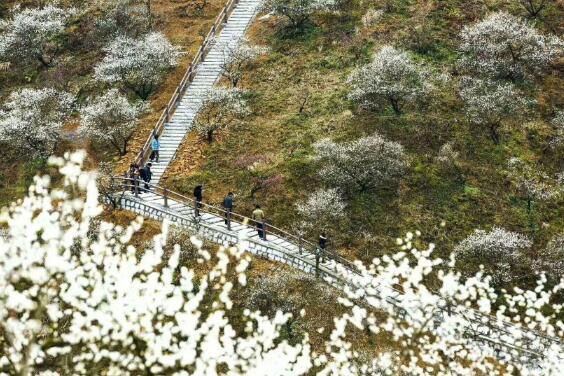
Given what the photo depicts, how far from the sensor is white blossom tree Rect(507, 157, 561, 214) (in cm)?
3256

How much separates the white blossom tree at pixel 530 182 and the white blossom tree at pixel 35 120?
88.4 ft

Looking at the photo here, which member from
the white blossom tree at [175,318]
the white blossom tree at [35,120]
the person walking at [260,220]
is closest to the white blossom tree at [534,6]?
the white blossom tree at [175,318]

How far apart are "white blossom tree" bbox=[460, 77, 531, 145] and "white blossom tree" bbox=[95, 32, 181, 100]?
20080 millimetres

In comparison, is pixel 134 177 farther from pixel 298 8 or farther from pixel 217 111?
pixel 298 8

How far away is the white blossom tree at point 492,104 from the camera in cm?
3550

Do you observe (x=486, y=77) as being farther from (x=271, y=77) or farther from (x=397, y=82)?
(x=271, y=77)

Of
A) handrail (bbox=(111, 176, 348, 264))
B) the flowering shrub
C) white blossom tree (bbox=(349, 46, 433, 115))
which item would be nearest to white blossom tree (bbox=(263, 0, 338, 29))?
the flowering shrub

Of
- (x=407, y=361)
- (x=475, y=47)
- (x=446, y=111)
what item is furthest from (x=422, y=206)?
(x=475, y=47)

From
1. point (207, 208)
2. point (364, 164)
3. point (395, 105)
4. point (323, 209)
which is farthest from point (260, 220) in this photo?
point (395, 105)

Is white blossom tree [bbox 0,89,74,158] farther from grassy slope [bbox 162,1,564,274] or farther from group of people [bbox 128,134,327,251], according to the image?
grassy slope [bbox 162,1,564,274]

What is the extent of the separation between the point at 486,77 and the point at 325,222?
1583cm

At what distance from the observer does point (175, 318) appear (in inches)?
922

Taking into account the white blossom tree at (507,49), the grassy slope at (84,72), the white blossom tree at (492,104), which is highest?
the white blossom tree at (507,49)

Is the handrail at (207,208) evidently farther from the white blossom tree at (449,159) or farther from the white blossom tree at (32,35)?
the white blossom tree at (32,35)
